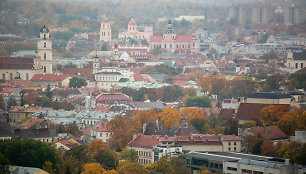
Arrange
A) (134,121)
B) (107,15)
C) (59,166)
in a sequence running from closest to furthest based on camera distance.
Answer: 1. (59,166)
2. (134,121)
3. (107,15)

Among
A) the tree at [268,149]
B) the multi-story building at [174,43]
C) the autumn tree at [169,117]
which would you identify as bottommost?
the tree at [268,149]

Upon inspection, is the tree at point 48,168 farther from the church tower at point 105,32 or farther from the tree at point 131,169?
the church tower at point 105,32

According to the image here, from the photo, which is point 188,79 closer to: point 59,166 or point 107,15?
point 59,166

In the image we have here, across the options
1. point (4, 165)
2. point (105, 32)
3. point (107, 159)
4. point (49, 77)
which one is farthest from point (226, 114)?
point (105, 32)

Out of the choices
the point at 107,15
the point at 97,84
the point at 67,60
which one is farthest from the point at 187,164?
the point at 107,15

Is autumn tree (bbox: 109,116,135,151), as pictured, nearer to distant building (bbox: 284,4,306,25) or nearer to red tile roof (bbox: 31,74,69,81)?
red tile roof (bbox: 31,74,69,81)

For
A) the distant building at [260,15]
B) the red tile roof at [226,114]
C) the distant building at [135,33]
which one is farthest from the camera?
the distant building at [260,15]

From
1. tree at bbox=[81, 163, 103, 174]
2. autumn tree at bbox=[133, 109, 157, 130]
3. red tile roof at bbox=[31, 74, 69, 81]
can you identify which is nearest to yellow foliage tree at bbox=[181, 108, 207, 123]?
autumn tree at bbox=[133, 109, 157, 130]

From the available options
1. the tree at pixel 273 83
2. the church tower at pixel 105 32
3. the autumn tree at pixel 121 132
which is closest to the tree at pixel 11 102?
the autumn tree at pixel 121 132
